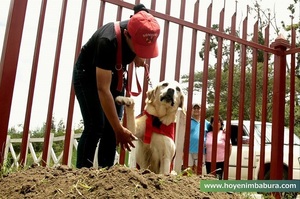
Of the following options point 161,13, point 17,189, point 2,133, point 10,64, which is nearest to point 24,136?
point 2,133

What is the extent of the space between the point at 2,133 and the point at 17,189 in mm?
929

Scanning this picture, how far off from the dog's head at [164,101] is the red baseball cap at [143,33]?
3.70ft

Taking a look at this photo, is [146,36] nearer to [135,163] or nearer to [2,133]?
[2,133]

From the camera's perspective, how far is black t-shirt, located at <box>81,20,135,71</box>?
7.09 ft

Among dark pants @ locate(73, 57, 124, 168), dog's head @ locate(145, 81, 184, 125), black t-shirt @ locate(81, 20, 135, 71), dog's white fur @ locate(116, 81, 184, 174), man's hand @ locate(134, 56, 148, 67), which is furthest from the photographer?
dog's head @ locate(145, 81, 184, 125)

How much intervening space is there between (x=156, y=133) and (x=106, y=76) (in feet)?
4.53

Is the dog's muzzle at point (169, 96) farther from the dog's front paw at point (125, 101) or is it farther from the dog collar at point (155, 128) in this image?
the dog's front paw at point (125, 101)

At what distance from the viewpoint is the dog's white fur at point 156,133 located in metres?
3.35

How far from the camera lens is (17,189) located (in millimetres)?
1660

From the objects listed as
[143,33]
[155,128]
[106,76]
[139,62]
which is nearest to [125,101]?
[139,62]

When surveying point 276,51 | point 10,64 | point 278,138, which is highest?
point 276,51

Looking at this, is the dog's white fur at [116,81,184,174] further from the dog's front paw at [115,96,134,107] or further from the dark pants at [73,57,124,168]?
the dark pants at [73,57,124,168]

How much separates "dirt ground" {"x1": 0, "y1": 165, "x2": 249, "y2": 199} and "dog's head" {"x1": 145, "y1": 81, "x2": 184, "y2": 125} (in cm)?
164

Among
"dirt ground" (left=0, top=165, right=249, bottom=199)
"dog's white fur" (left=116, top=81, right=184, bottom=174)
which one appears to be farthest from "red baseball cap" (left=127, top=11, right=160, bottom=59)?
"dog's white fur" (left=116, top=81, right=184, bottom=174)
